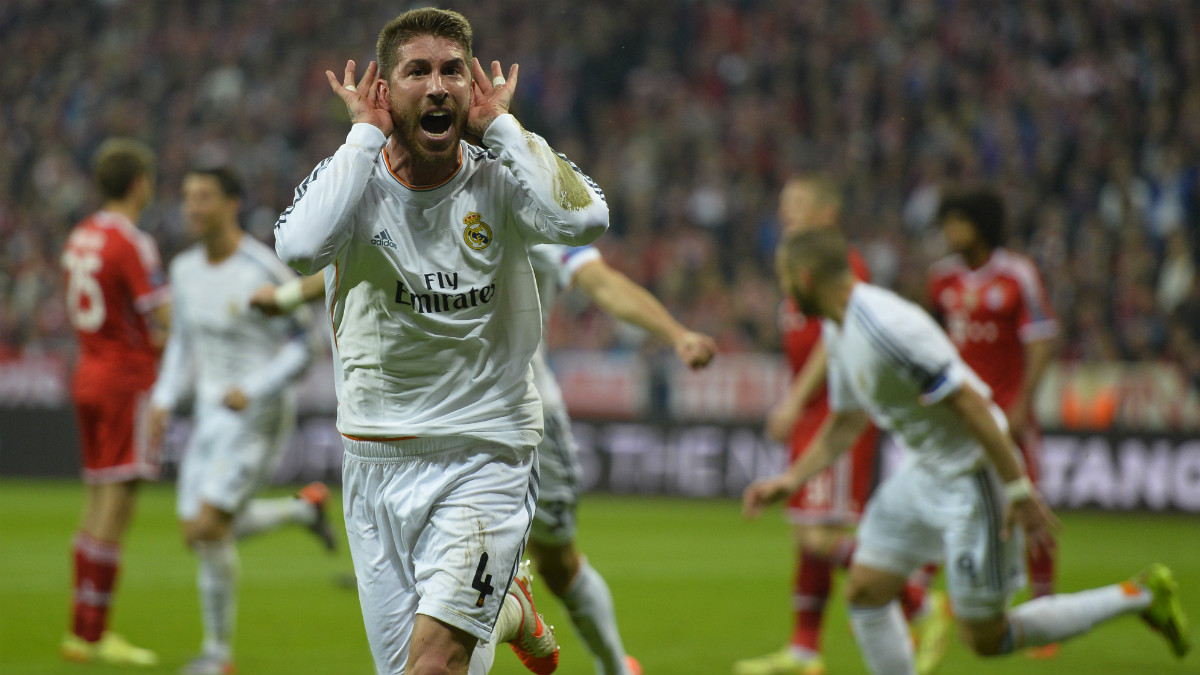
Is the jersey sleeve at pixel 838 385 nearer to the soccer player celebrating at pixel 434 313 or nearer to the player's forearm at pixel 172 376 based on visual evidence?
the soccer player celebrating at pixel 434 313

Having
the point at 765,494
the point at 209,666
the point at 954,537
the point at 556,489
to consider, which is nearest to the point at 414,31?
the point at 556,489

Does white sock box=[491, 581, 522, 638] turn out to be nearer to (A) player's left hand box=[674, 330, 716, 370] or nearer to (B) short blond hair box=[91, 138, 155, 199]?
(A) player's left hand box=[674, 330, 716, 370]

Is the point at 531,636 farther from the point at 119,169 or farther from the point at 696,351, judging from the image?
the point at 119,169

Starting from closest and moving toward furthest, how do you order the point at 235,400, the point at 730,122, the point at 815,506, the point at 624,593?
the point at 235,400 → the point at 815,506 → the point at 624,593 → the point at 730,122

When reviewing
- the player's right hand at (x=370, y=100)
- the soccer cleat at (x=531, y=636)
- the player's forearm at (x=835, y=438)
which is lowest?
the soccer cleat at (x=531, y=636)

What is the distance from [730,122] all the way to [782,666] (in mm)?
14957

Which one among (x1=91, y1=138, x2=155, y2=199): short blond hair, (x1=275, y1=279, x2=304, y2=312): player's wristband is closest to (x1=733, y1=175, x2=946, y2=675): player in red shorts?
(x1=275, y1=279, x2=304, y2=312): player's wristband

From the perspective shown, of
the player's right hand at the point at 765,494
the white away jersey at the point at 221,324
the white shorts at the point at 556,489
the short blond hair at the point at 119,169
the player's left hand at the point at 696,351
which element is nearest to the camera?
the player's left hand at the point at 696,351

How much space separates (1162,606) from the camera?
18.5 ft

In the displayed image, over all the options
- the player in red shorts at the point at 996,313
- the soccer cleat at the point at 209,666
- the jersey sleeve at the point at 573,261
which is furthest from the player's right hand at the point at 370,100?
the player in red shorts at the point at 996,313

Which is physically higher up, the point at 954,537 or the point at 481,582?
the point at 481,582

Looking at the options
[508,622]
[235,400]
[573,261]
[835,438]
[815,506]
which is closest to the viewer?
[508,622]

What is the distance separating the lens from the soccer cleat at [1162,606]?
18.4 ft

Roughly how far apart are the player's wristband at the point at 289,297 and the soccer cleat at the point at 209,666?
6.88 feet
